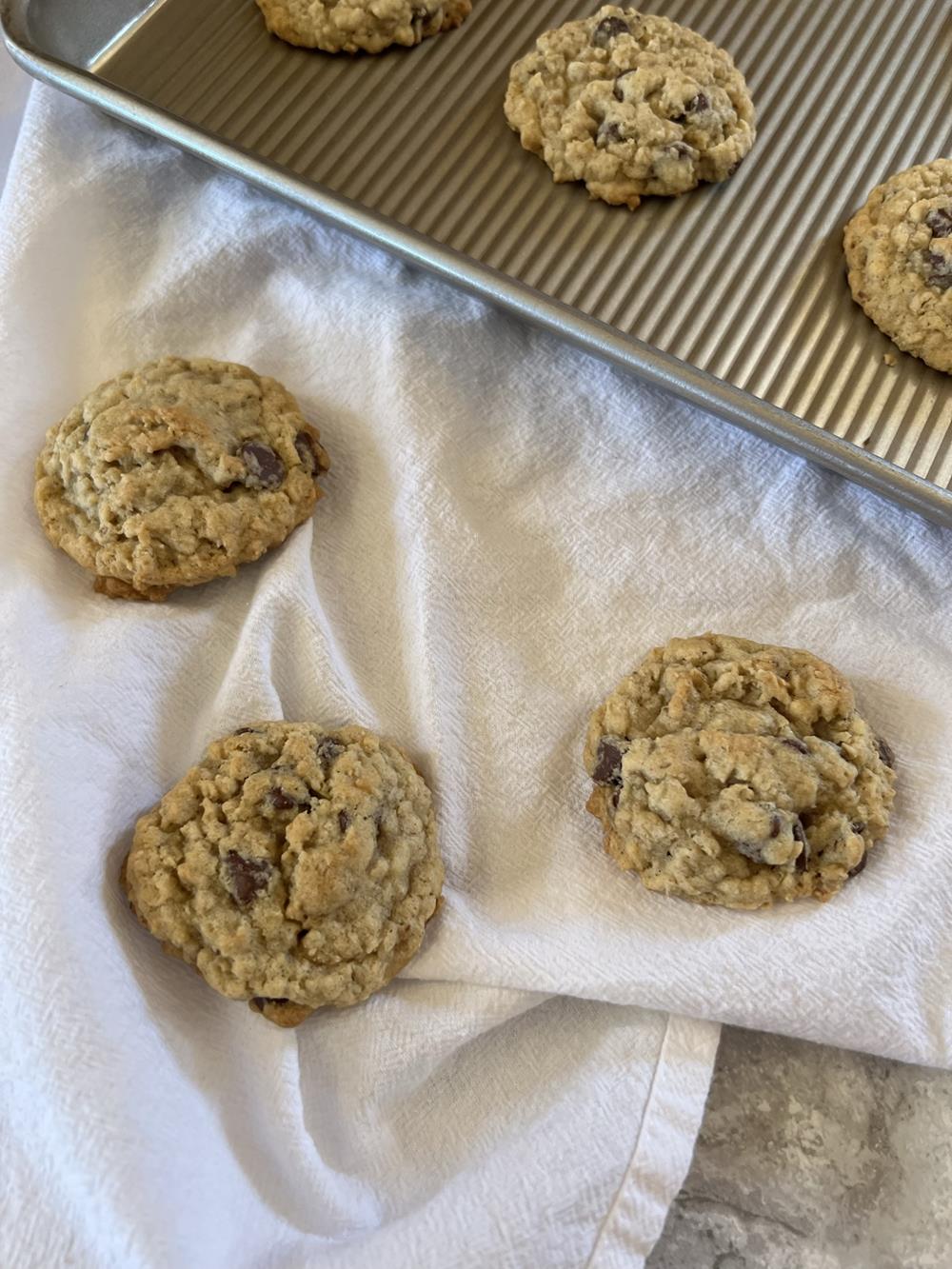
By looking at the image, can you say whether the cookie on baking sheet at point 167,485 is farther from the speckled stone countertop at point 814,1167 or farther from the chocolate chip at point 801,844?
the speckled stone countertop at point 814,1167

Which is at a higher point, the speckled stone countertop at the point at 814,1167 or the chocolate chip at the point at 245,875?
the chocolate chip at the point at 245,875

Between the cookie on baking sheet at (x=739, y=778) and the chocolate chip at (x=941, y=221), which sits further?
the chocolate chip at (x=941, y=221)

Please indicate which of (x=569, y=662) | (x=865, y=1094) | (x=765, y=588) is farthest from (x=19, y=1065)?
(x=765, y=588)

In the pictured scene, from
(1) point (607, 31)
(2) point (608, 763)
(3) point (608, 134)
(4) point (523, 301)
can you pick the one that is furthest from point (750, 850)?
(1) point (607, 31)

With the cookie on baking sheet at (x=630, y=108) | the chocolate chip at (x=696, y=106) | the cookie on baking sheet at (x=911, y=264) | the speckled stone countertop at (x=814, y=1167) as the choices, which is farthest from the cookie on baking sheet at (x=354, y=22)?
the speckled stone countertop at (x=814, y=1167)

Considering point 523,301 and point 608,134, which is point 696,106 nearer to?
point 608,134

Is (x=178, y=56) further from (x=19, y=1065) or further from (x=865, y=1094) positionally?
(x=865, y=1094)

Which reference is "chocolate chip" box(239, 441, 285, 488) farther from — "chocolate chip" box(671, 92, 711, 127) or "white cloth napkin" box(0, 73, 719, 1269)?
"chocolate chip" box(671, 92, 711, 127)

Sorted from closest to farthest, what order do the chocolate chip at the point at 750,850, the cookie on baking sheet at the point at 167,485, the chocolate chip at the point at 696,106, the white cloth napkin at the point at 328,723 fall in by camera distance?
the white cloth napkin at the point at 328,723
the chocolate chip at the point at 750,850
the cookie on baking sheet at the point at 167,485
the chocolate chip at the point at 696,106

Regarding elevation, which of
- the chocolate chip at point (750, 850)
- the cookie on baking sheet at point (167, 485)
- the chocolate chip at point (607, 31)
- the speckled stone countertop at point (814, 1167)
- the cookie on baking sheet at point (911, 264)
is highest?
the chocolate chip at point (607, 31)
